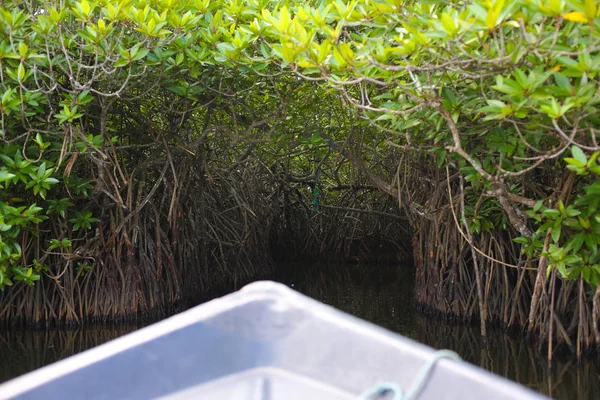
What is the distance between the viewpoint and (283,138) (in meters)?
5.17

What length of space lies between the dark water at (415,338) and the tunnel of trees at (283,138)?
0.56ft

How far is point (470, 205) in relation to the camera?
455 centimetres

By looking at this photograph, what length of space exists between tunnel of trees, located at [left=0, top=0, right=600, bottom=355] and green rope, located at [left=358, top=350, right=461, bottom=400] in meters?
1.20

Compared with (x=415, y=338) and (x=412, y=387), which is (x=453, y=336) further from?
(x=412, y=387)

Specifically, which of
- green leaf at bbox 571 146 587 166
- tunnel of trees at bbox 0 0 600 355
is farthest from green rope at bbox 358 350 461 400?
green leaf at bbox 571 146 587 166

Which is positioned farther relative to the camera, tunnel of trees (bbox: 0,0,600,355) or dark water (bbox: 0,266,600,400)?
dark water (bbox: 0,266,600,400)

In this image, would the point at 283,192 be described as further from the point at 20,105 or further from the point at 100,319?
the point at 20,105

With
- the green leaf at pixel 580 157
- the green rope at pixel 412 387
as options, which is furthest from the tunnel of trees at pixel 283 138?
the green rope at pixel 412 387

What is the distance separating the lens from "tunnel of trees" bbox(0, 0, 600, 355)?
2.77 meters

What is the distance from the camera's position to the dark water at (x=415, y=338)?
3562 mm

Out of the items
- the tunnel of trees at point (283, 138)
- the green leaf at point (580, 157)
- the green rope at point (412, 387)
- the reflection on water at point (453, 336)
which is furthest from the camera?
the reflection on water at point (453, 336)

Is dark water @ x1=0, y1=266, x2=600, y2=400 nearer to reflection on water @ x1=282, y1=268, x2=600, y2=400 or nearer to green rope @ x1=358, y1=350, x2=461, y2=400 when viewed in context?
reflection on water @ x1=282, y1=268, x2=600, y2=400

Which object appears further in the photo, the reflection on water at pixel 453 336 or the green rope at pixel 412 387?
the reflection on water at pixel 453 336

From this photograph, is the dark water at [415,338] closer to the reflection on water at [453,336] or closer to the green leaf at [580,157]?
the reflection on water at [453,336]
